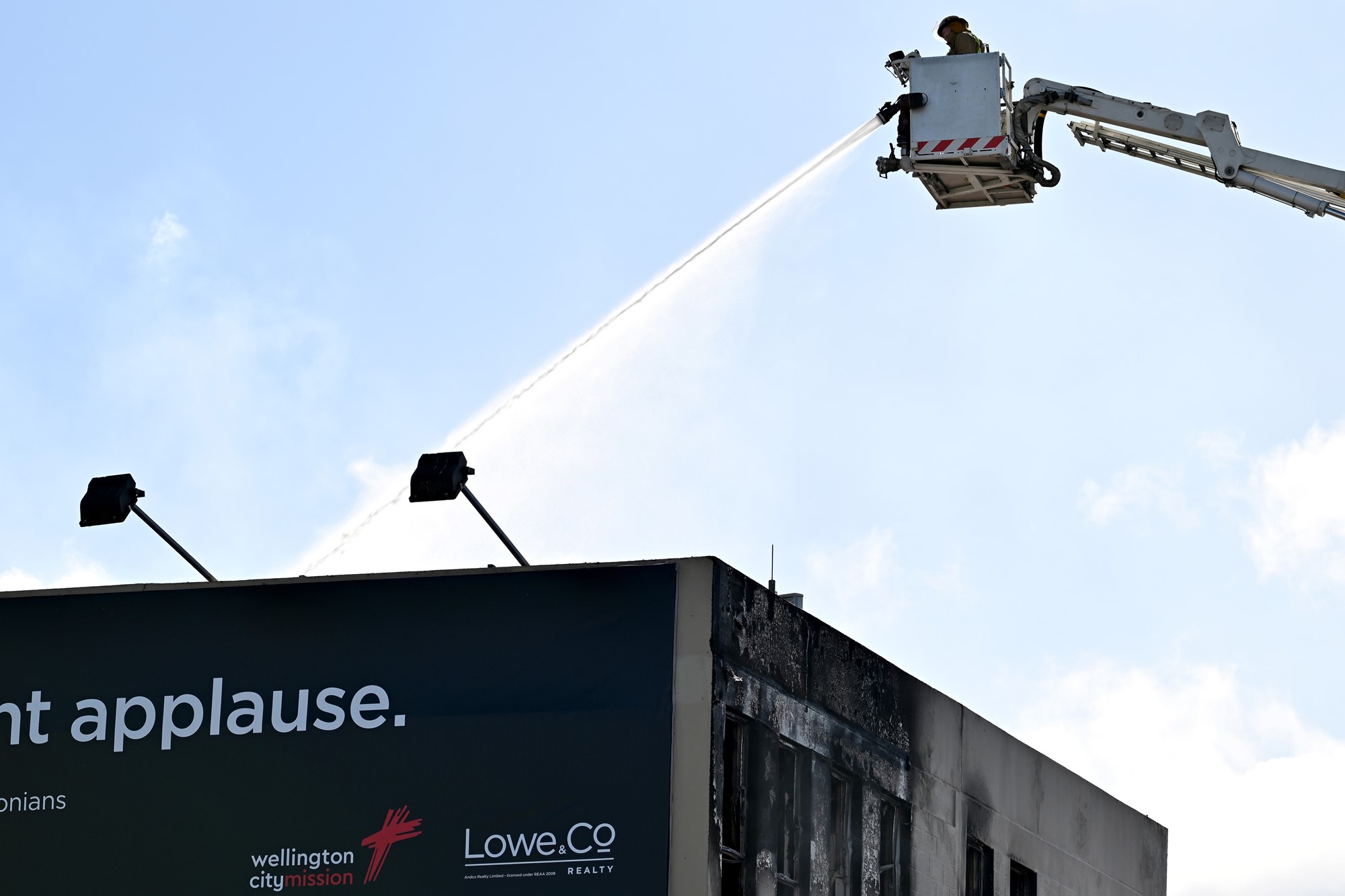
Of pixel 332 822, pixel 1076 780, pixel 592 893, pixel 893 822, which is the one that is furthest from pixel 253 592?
pixel 1076 780

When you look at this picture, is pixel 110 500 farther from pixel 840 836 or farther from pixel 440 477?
pixel 840 836

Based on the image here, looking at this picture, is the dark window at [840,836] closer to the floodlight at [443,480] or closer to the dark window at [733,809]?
the dark window at [733,809]

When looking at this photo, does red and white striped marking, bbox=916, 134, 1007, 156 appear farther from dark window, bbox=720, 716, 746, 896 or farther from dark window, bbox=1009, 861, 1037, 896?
dark window, bbox=1009, 861, 1037, 896

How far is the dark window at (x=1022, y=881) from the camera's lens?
37.1 m

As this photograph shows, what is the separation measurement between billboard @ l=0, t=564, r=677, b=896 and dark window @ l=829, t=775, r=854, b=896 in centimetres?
362

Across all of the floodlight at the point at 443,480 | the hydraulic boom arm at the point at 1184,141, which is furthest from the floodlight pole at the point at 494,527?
the hydraulic boom arm at the point at 1184,141

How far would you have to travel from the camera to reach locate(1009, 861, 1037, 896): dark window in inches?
1462

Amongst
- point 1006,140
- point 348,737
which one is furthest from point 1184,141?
point 348,737

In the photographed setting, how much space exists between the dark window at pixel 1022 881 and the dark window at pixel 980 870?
123 cm

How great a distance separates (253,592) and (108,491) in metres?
2.43

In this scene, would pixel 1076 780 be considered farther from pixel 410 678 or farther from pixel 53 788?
pixel 53 788

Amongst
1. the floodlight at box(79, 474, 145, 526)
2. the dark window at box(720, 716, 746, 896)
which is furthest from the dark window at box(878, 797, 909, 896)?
the floodlight at box(79, 474, 145, 526)

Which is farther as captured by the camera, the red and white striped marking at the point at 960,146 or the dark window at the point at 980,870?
→ the dark window at the point at 980,870

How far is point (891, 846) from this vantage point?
3288 cm
